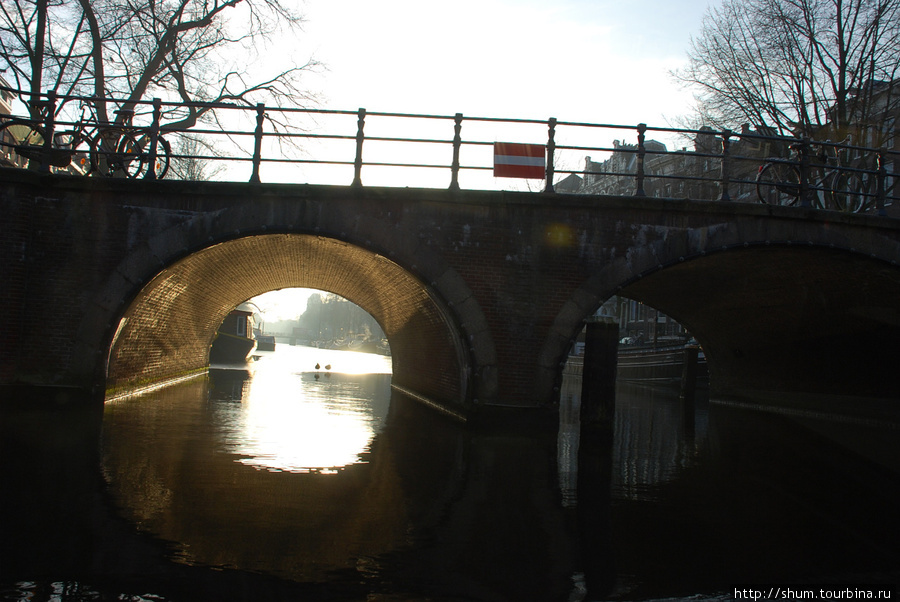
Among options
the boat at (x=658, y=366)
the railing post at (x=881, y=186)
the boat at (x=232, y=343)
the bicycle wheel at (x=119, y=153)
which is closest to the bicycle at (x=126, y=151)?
the bicycle wheel at (x=119, y=153)

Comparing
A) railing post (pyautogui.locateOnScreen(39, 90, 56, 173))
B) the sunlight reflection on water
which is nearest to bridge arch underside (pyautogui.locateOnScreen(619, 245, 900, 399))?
the sunlight reflection on water

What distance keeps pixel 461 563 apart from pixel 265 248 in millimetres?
10630

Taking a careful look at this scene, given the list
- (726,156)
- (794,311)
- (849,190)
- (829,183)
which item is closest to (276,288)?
(726,156)

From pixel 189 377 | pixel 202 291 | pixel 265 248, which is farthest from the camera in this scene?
pixel 189 377

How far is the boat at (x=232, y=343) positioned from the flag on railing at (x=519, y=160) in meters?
23.6

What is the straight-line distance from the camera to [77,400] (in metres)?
10.1

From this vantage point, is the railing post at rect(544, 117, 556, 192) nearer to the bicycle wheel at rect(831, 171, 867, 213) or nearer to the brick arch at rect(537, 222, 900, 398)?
the brick arch at rect(537, 222, 900, 398)

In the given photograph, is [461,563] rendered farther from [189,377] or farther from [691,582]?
[189,377]

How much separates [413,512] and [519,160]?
6.66 meters

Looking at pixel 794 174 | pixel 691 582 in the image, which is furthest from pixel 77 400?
pixel 794 174

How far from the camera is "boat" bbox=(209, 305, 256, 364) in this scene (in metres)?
31.9

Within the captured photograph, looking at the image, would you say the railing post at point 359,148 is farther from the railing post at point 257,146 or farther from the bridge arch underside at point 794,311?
the bridge arch underside at point 794,311

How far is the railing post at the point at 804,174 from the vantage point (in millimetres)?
11117

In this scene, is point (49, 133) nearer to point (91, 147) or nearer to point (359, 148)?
point (91, 147)
